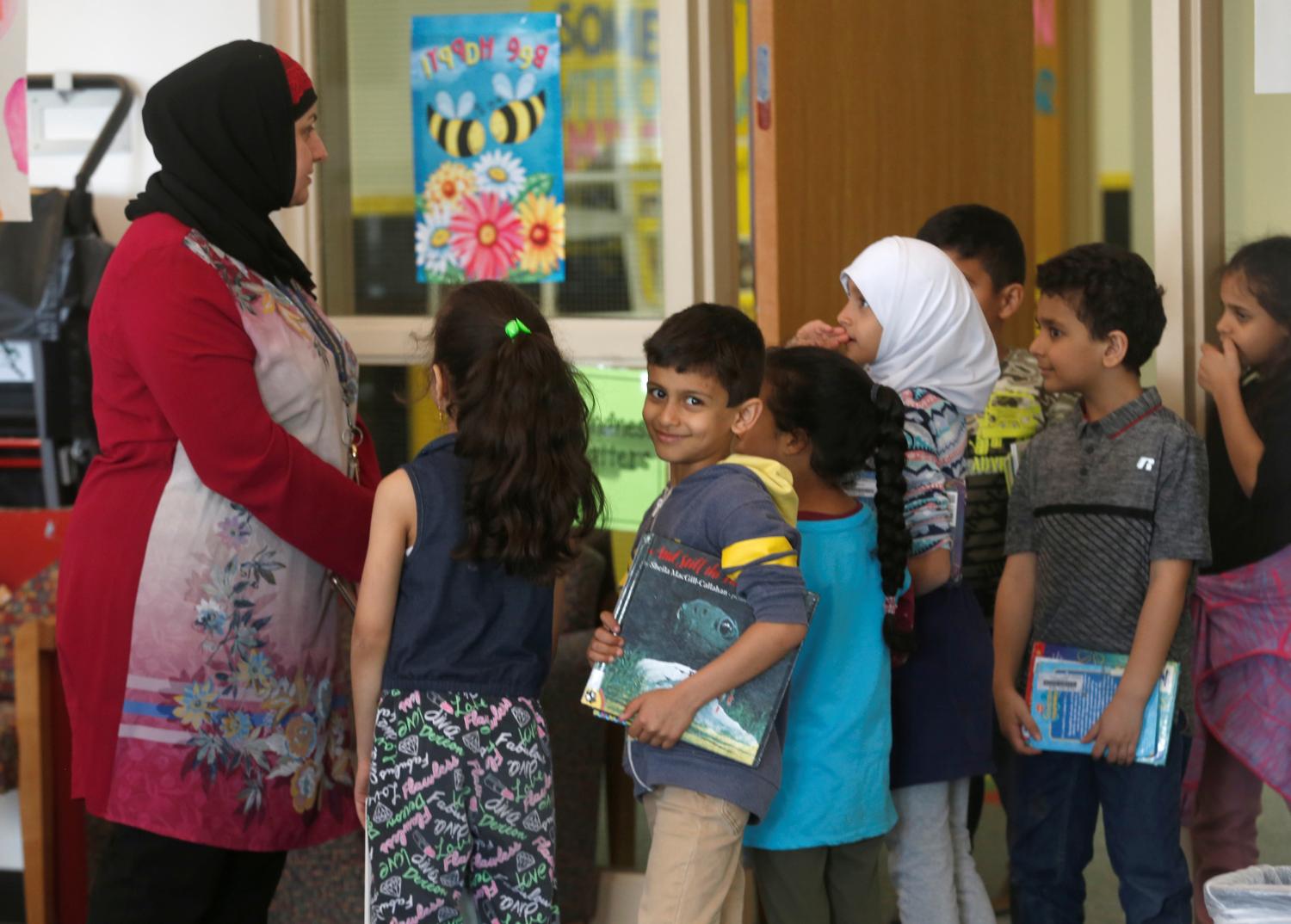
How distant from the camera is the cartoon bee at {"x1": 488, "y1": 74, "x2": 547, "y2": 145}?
9.58 ft

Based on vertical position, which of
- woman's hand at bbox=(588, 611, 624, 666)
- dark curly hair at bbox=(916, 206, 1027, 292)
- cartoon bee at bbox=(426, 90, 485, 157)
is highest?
cartoon bee at bbox=(426, 90, 485, 157)

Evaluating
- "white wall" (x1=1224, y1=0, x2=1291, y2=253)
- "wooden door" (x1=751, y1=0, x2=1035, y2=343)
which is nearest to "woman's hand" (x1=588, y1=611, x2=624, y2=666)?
"wooden door" (x1=751, y1=0, x2=1035, y2=343)

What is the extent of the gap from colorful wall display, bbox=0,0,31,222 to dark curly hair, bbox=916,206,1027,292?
170 centimetres

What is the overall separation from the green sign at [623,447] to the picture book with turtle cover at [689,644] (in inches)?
34.9

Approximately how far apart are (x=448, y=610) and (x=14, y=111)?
5.26ft

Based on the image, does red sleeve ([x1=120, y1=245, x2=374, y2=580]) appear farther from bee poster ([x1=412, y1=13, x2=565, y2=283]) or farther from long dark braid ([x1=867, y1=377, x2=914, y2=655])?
bee poster ([x1=412, y1=13, x2=565, y2=283])

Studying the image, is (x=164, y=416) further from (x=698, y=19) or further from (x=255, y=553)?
(x=698, y=19)

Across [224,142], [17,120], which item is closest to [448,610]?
→ [224,142]

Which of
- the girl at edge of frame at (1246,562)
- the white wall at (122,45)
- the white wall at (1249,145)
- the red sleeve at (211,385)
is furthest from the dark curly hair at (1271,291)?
the white wall at (122,45)

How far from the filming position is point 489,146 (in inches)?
116

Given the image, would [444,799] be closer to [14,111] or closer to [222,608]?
[222,608]

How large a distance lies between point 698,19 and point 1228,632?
1.43 metres

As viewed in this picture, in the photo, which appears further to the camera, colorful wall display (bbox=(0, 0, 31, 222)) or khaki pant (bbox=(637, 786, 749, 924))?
colorful wall display (bbox=(0, 0, 31, 222))

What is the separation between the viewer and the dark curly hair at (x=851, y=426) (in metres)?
2.04
